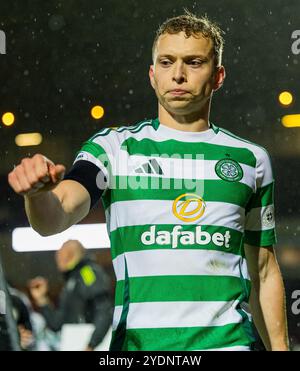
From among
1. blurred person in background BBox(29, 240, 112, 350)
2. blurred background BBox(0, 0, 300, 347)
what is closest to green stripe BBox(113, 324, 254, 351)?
blurred person in background BBox(29, 240, 112, 350)

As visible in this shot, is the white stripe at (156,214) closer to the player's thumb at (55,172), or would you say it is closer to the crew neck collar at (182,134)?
the crew neck collar at (182,134)

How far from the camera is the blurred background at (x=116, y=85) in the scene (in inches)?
263

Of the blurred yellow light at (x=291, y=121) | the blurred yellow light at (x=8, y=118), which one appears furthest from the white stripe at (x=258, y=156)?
the blurred yellow light at (x=8, y=118)

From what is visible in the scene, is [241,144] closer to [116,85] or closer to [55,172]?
[55,172]

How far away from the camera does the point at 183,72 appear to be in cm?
229

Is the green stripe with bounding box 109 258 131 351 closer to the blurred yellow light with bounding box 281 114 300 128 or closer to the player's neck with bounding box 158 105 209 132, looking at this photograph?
the player's neck with bounding box 158 105 209 132

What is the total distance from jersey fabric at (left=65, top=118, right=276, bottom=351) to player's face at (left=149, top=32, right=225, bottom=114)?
0.26 feet

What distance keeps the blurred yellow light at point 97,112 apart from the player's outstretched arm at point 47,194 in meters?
5.10

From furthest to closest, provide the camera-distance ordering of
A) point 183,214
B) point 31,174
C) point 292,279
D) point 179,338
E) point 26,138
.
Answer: point 26,138
point 292,279
point 183,214
point 179,338
point 31,174

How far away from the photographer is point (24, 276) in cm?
Answer: 721

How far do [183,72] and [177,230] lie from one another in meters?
0.44

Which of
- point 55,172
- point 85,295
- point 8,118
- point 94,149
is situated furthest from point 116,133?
point 8,118

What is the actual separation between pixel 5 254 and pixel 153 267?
17.3ft
